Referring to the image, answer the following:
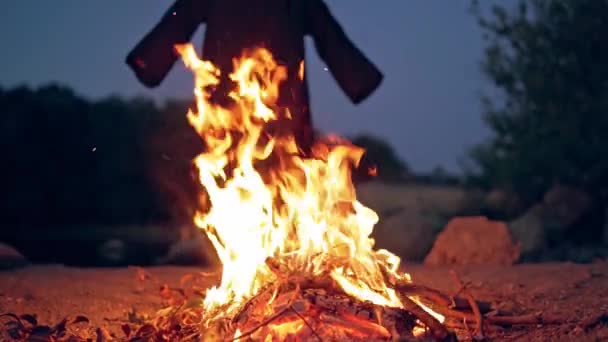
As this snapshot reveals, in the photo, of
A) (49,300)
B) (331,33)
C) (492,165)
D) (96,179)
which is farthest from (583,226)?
(96,179)

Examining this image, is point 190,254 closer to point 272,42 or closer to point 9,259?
point 9,259

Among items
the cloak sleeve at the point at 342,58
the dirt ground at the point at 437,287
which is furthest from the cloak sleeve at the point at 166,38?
the dirt ground at the point at 437,287

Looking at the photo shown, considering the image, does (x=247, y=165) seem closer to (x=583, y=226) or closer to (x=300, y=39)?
(x=300, y=39)

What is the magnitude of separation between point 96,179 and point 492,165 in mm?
12921

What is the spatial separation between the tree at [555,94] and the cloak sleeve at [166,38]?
9.39m

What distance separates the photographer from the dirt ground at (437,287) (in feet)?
16.8

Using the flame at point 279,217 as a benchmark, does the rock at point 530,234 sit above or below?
below

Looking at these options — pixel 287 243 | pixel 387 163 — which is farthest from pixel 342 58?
pixel 387 163

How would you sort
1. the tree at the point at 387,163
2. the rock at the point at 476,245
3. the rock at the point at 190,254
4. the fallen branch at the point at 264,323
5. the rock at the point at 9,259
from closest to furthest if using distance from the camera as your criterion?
1. the fallen branch at the point at 264,323
2. the rock at the point at 9,259
3. the rock at the point at 476,245
4. the rock at the point at 190,254
5. the tree at the point at 387,163

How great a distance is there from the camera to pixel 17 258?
8.38 meters

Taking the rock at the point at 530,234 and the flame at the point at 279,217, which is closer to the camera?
the flame at the point at 279,217

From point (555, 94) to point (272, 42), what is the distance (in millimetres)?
9728

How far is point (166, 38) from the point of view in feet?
21.7

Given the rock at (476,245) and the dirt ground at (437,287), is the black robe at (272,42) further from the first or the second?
the rock at (476,245)
